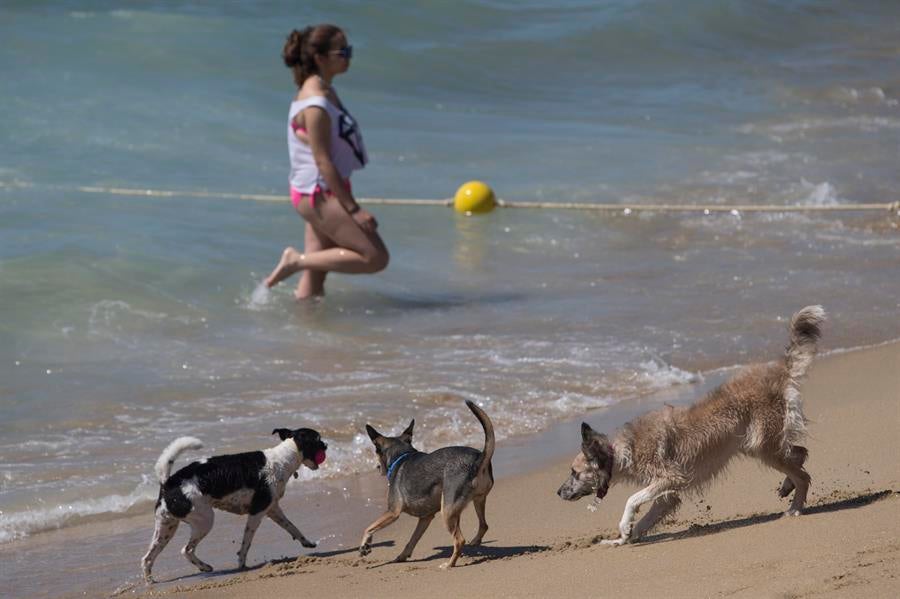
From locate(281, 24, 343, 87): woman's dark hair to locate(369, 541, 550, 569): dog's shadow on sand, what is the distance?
201 inches

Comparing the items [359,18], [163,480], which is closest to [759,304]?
[163,480]

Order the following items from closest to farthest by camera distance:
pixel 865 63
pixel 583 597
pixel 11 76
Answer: pixel 583 597 → pixel 11 76 → pixel 865 63

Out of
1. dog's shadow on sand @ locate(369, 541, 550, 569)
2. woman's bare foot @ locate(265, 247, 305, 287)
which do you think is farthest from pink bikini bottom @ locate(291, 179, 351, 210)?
dog's shadow on sand @ locate(369, 541, 550, 569)

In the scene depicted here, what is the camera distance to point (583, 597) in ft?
16.2

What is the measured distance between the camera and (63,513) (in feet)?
22.7

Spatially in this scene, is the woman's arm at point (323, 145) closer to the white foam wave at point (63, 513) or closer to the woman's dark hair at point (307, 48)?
the woman's dark hair at point (307, 48)

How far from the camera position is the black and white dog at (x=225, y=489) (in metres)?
5.98

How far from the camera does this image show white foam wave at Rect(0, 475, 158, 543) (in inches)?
267

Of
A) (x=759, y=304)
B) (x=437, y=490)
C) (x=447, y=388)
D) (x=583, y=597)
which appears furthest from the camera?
(x=759, y=304)

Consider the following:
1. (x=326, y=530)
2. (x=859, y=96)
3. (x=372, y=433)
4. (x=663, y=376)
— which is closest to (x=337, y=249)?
(x=663, y=376)

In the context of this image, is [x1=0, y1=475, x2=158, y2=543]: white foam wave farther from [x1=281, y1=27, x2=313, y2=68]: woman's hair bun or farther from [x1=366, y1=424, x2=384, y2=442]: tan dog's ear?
[x1=281, y1=27, x2=313, y2=68]: woman's hair bun

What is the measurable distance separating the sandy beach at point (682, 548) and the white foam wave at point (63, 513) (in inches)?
45.4

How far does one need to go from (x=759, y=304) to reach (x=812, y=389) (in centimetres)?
270

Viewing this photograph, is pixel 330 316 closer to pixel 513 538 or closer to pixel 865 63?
pixel 513 538
